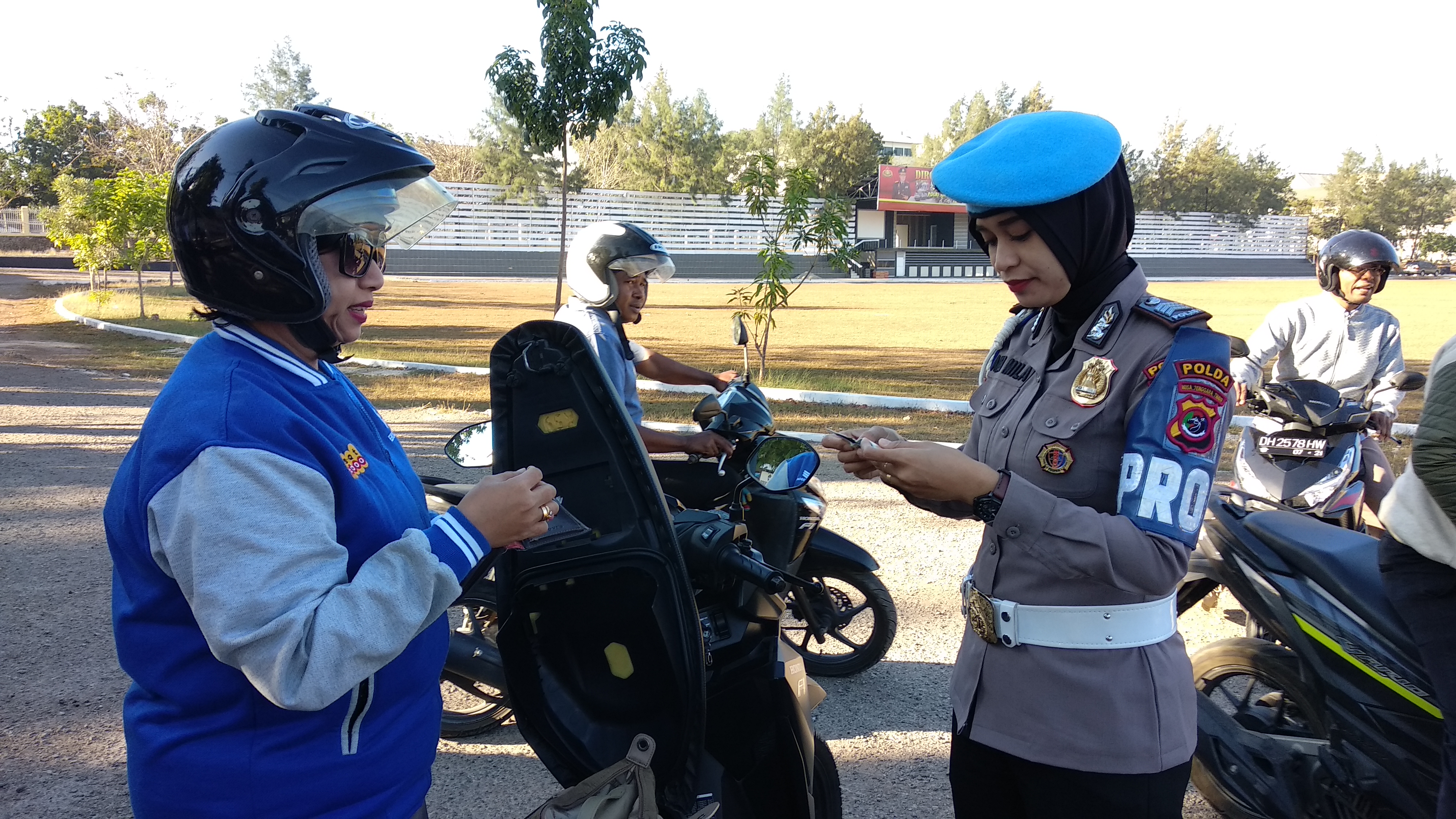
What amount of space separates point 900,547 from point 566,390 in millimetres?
4092

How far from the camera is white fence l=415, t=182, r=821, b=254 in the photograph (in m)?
47.8

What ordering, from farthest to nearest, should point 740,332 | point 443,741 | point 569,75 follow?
point 569,75, point 740,332, point 443,741

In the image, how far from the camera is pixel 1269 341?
5066mm

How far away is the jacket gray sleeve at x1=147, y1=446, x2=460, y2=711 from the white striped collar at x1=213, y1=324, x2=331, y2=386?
0.72 feet

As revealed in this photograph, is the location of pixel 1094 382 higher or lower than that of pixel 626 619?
higher

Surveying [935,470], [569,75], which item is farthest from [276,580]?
[569,75]

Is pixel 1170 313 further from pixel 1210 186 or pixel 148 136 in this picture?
pixel 1210 186

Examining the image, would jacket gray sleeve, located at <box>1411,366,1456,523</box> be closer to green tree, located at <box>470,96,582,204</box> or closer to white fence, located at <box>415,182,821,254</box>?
white fence, located at <box>415,182,821,254</box>

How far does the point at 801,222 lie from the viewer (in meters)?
11.2

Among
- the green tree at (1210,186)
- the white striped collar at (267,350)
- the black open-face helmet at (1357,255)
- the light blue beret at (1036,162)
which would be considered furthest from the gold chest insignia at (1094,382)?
the green tree at (1210,186)

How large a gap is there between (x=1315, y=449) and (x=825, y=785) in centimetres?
323

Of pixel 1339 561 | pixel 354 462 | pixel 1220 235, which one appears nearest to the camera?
pixel 354 462

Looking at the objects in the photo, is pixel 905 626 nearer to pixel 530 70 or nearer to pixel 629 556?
pixel 629 556

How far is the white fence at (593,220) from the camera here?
1881 inches
